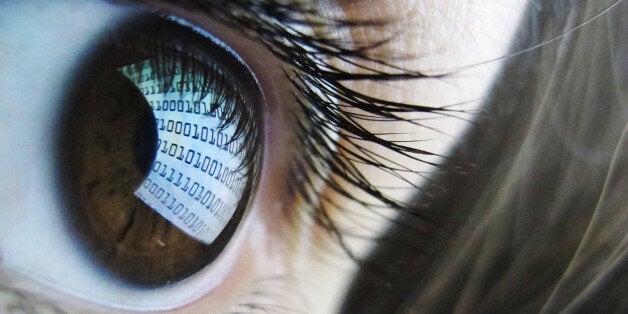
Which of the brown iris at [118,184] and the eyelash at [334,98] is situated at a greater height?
the eyelash at [334,98]

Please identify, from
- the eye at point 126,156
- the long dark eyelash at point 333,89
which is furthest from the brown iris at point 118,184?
the long dark eyelash at point 333,89

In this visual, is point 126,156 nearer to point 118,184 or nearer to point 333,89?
point 118,184

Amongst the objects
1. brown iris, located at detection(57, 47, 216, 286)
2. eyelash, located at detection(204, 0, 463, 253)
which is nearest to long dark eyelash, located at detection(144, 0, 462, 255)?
eyelash, located at detection(204, 0, 463, 253)

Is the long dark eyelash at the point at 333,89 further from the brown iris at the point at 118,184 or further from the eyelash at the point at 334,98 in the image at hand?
the brown iris at the point at 118,184

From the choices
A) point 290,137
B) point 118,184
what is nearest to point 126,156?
point 118,184

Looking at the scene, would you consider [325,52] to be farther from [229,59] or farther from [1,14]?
[1,14]

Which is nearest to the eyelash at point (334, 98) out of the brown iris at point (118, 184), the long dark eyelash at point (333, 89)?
the long dark eyelash at point (333, 89)
